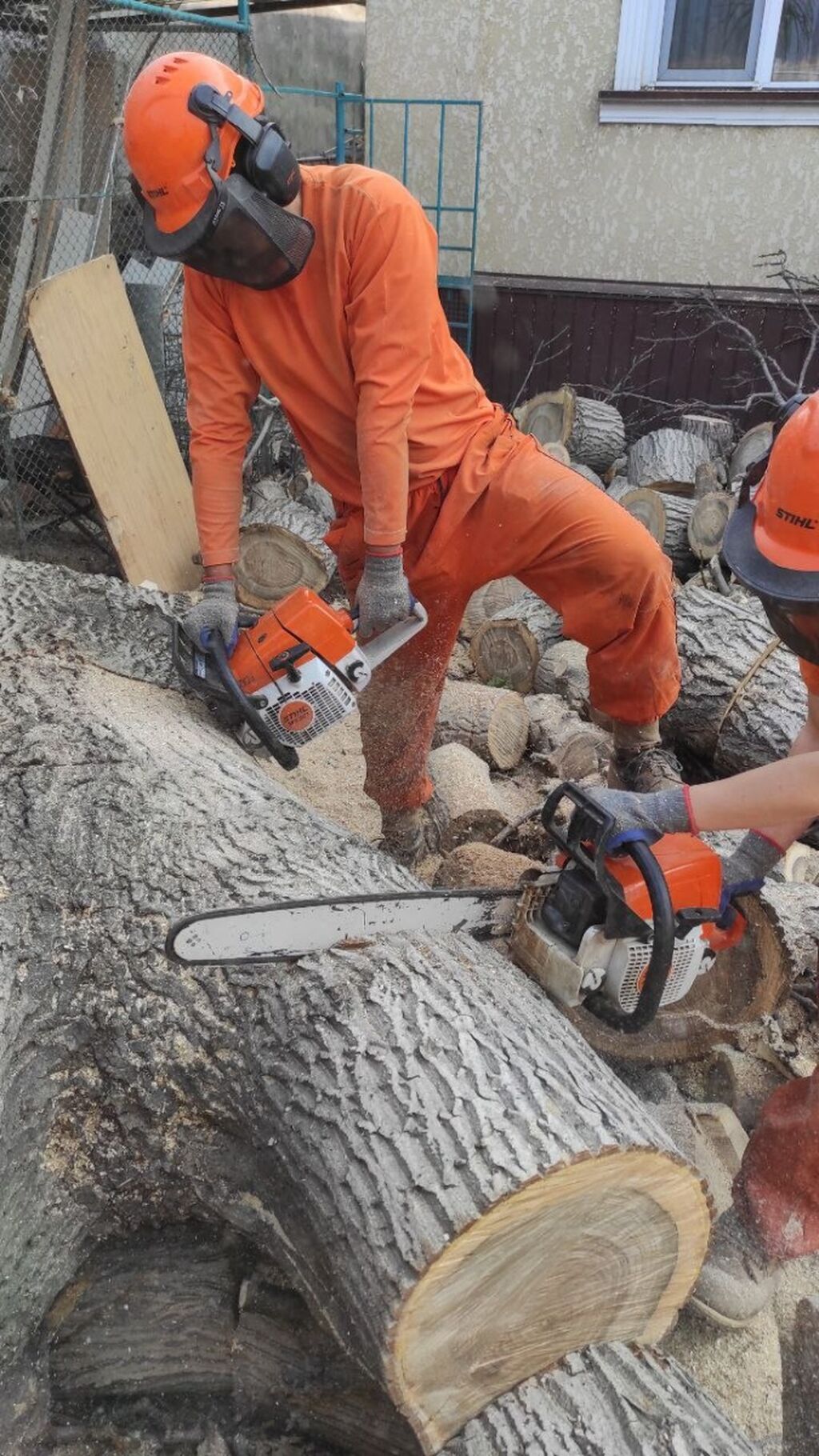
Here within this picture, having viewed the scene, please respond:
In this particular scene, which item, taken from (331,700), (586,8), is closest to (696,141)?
(586,8)

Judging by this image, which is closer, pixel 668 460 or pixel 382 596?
pixel 382 596

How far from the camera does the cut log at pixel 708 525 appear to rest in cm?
541

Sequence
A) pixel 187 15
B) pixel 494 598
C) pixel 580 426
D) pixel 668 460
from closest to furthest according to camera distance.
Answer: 1. pixel 494 598
2. pixel 187 15
3. pixel 668 460
4. pixel 580 426

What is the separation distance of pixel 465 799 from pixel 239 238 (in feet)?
5.92

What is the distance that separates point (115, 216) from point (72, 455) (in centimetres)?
259

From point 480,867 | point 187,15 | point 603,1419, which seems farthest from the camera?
point 187,15

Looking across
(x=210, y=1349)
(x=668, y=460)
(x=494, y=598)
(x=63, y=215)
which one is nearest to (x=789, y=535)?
(x=210, y=1349)

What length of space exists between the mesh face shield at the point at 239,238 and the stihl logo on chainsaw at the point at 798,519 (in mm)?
1372

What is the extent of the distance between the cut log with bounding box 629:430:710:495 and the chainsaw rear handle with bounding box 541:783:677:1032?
4.57 metres

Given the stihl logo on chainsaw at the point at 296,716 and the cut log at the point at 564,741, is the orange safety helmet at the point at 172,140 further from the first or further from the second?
the cut log at the point at 564,741

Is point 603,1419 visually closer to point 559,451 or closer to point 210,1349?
point 210,1349

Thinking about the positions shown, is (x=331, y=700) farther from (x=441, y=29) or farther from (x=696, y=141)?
(x=441, y=29)

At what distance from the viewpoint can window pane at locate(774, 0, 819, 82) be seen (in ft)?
20.8

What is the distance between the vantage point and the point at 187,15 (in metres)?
5.39
